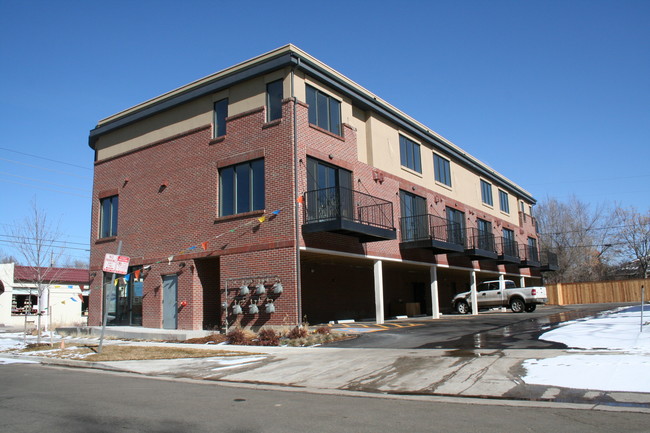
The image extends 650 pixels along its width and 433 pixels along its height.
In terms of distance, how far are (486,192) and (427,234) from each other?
1327 centimetres

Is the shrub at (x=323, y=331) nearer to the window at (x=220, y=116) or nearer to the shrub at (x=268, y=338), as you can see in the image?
the shrub at (x=268, y=338)

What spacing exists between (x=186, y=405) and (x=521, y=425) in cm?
459

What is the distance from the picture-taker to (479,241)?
33.2 metres

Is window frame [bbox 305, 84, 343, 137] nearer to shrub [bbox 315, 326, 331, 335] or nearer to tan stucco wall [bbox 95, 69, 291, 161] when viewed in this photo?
tan stucco wall [bbox 95, 69, 291, 161]

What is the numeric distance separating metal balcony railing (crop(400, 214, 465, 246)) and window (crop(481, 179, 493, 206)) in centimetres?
843

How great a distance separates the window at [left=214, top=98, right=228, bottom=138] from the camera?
21.3 metres

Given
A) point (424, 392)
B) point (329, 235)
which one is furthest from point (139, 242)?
point (424, 392)

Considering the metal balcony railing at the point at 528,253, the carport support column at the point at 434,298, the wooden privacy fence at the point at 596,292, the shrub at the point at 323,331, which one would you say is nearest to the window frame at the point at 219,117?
the shrub at the point at 323,331

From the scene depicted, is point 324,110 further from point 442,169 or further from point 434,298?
point 442,169

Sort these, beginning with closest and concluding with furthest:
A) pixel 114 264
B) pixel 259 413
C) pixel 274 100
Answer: pixel 259 413 < pixel 114 264 < pixel 274 100

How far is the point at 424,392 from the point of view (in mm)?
8289

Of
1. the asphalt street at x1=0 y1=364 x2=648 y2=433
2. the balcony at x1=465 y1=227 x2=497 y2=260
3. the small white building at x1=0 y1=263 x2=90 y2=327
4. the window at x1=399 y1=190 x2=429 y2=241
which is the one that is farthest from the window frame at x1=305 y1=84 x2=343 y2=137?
the small white building at x1=0 y1=263 x2=90 y2=327

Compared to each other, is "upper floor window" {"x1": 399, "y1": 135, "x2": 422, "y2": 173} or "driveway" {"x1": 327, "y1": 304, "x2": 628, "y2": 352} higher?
"upper floor window" {"x1": 399, "y1": 135, "x2": 422, "y2": 173}

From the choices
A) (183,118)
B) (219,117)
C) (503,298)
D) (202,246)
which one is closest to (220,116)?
(219,117)
